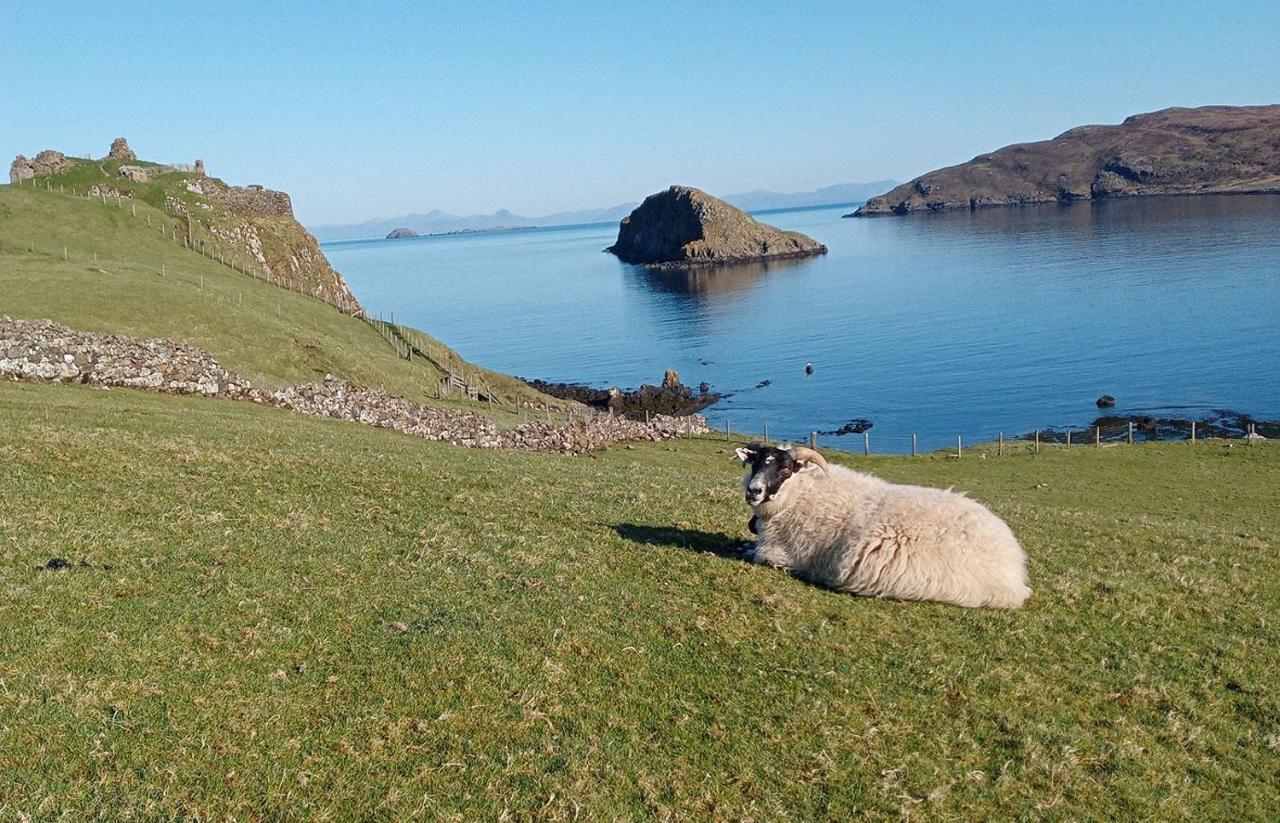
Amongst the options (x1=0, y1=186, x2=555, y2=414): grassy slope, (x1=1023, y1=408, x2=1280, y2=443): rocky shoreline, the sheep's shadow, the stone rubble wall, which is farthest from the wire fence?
the sheep's shadow

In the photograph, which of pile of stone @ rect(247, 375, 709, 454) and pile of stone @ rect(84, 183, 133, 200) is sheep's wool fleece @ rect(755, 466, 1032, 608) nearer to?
pile of stone @ rect(247, 375, 709, 454)

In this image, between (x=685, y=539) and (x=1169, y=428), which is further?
(x=1169, y=428)

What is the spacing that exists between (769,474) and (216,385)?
3646cm

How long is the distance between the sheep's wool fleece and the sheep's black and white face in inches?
5.1

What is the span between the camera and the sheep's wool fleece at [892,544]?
12.4 meters

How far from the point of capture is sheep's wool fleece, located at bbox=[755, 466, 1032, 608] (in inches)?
489

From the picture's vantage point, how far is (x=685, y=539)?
15633 mm

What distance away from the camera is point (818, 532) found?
13.5 m

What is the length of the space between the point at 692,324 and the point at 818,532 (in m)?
125

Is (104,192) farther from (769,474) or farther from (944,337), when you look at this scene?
(944,337)

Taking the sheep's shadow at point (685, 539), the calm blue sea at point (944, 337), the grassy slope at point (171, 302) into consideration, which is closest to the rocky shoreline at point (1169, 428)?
the calm blue sea at point (944, 337)

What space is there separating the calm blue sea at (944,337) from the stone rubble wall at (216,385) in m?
30.8

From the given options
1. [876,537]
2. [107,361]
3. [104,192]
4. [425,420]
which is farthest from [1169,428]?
[104,192]

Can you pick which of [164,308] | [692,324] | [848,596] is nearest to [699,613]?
[848,596]
